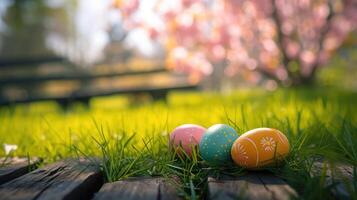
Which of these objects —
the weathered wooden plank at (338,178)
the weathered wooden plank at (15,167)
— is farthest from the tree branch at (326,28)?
the weathered wooden plank at (15,167)

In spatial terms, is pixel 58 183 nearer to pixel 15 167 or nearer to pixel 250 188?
pixel 15 167

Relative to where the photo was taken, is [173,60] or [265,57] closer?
[173,60]

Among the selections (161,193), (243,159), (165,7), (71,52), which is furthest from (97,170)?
(71,52)

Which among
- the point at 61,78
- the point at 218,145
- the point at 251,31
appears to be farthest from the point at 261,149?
the point at 251,31

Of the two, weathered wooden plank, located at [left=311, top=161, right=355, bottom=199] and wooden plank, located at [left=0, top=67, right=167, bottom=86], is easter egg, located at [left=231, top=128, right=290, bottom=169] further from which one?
wooden plank, located at [left=0, top=67, right=167, bottom=86]

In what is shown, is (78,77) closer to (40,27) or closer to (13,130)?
(13,130)

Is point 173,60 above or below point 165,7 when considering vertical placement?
below

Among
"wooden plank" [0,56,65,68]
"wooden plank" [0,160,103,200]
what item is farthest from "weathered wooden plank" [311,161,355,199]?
"wooden plank" [0,56,65,68]

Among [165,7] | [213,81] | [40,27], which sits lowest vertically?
[213,81]
